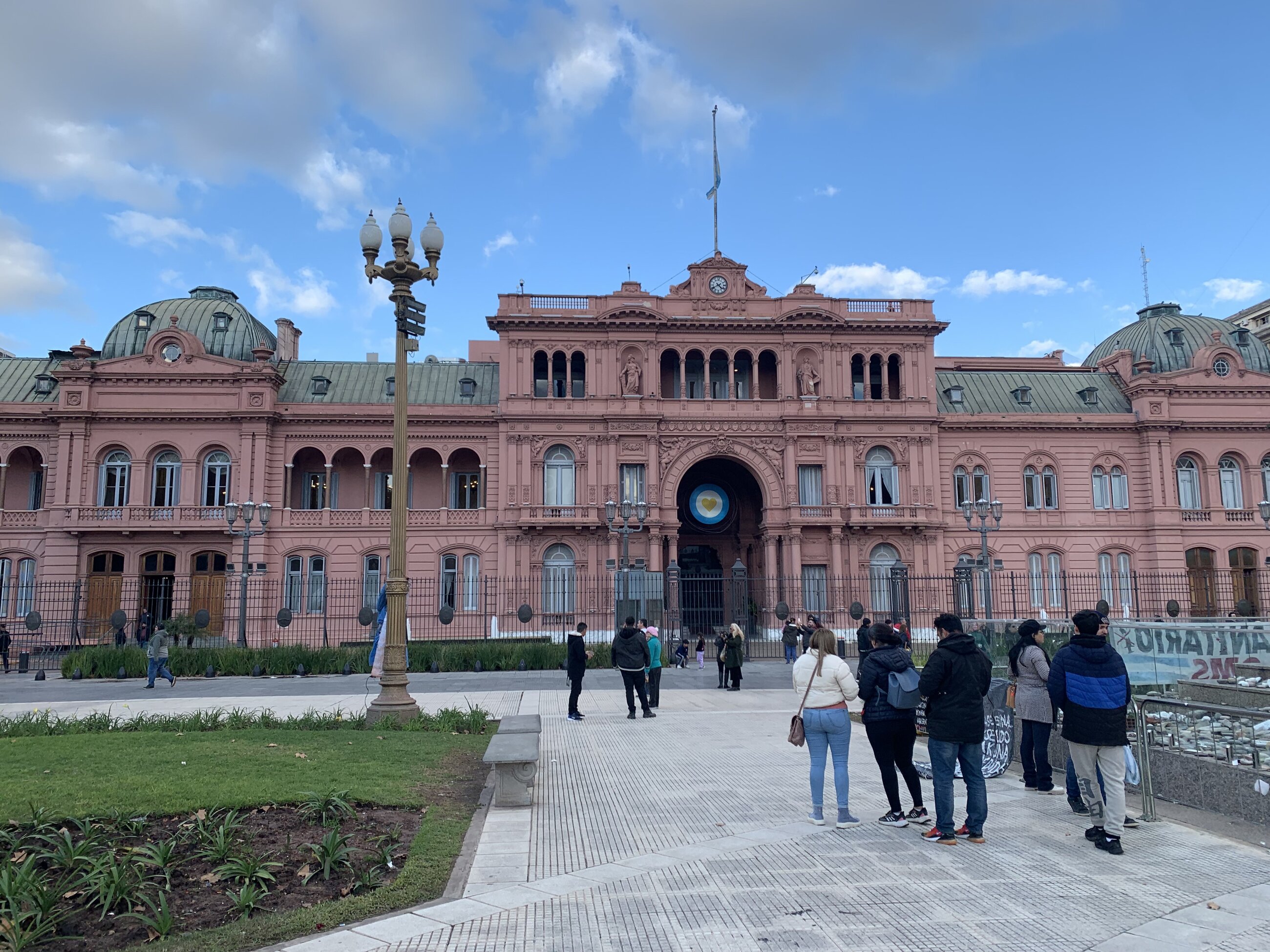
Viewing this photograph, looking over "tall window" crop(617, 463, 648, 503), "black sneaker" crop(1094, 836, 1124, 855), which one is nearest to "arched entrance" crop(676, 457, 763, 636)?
"tall window" crop(617, 463, 648, 503)

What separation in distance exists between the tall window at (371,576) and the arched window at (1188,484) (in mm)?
39668

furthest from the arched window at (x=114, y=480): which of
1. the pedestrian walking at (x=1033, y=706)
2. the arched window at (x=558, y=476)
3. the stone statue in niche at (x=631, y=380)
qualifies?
the pedestrian walking at (x=1033, y=706)

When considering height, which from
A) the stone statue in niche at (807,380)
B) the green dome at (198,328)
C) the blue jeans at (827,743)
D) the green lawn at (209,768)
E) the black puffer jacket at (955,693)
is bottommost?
the green lawn at (209,768)

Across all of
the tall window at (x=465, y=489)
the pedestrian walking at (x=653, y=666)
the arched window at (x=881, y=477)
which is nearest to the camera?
the pedestrian walking at (x=653, y=666)

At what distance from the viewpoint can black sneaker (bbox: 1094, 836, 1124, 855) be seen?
7.55m

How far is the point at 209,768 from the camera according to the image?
1037cm

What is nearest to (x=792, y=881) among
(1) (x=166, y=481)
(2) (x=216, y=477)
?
(2) (x=216, y=477)

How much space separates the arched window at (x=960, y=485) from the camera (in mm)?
43375

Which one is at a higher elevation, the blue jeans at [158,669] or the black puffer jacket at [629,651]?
the black puffer jacket at [629,651]

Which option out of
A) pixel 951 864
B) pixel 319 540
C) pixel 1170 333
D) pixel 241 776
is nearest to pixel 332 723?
pixel 241 776

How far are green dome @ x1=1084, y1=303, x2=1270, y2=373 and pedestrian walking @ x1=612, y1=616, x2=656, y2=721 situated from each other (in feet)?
134

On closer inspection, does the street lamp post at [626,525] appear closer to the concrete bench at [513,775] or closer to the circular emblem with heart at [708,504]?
the circular emblem with heart at [708,504]

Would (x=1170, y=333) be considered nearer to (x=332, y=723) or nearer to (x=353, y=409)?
(x=353, y=409)

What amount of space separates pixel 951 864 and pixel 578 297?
120ft
